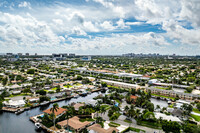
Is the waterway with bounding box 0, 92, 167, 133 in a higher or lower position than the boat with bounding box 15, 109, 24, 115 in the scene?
lower

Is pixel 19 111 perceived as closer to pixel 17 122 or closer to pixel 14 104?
pixel 14 104

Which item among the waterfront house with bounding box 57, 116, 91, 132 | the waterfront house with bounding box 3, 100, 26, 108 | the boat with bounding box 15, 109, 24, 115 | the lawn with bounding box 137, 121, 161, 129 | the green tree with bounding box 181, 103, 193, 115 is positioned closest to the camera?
the waterfront house with bounding box 57, 116, 91, 132

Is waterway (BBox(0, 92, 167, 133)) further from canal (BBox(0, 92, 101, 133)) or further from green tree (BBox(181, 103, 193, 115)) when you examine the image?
green tree (BBox(181, 103, 193, 115))

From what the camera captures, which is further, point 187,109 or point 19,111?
point 19,111

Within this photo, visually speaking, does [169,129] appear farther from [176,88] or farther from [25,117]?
[176,88]

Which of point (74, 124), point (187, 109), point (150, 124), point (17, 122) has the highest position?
point (187, 109)

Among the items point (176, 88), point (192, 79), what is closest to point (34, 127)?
point (176, 88)

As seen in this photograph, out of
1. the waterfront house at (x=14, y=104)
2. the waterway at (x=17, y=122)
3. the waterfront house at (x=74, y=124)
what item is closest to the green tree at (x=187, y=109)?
the waterfront house at (x=74, y=124)

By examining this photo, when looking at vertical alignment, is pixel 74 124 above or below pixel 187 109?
below

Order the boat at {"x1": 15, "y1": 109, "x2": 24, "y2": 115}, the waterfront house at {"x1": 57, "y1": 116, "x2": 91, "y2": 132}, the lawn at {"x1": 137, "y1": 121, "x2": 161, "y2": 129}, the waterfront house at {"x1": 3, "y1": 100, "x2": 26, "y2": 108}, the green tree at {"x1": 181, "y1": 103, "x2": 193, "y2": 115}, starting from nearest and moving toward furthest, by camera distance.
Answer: the waterfront house at {"x1": 57, "y1": 116, "x2": 91, "y2": 132} < the lawn at {"x1": 137, "y1": 121, "x2": 161, "y2": 129} < the green tree at {"x1": 181, "y1": 103, "x2": 193, "y2": 115} < the boat at {"x1": 15, "y1": 109, "x2": 24, "y2": 115} < the waterfront house at {"x1": 3, "y1": 100, "x2": 26, "y2": 108}

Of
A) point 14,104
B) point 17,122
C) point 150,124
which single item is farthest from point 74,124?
point 14,104

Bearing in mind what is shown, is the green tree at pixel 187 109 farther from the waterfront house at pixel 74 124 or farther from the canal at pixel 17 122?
the canal at pixel 17 122

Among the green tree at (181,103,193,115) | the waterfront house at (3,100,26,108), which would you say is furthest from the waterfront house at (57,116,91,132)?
the green tree at (181,103,193,115)
